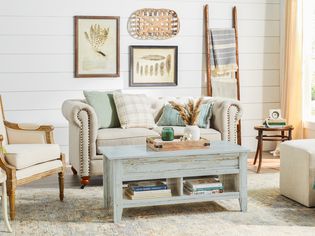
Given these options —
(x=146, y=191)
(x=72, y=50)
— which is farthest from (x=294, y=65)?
(x=146, y=191)

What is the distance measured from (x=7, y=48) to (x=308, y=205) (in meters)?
3.71

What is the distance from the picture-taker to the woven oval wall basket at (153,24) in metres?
6.59

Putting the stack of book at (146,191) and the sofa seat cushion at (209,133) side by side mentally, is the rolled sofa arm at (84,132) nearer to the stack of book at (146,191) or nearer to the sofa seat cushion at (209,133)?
the sofa seat cushion at (209,133)

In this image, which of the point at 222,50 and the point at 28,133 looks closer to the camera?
the point at 28,133

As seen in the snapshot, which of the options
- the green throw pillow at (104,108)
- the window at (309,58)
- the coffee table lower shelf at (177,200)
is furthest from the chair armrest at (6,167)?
the window at (309,58)

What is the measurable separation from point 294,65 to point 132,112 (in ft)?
7.44

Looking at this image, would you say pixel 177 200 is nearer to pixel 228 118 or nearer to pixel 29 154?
pixel 29 154

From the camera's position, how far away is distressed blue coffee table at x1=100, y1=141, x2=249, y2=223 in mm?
4035

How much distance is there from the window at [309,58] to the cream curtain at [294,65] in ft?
0.27

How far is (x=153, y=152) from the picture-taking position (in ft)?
13.6

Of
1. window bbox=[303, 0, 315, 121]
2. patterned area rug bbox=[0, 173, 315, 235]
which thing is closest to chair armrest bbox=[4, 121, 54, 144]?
patterned area rug bbox=[0, 173, 315, 235]

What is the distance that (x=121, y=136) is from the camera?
5.30m

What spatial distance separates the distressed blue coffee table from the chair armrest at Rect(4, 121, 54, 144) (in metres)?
0.70

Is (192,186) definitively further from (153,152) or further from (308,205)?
(308,205)
